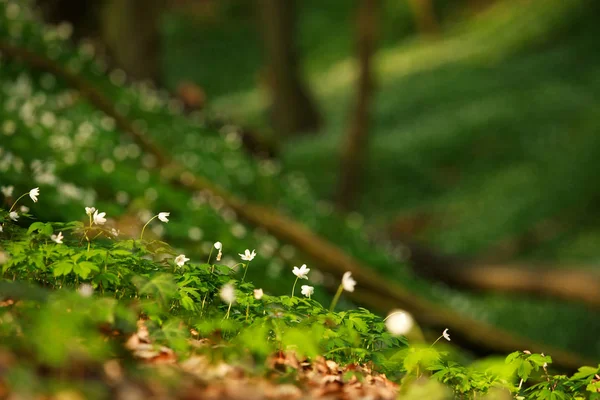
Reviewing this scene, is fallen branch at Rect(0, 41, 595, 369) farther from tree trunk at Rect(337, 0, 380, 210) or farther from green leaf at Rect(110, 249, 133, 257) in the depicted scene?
tree trunk at Rect(337, 0, 380, 210)

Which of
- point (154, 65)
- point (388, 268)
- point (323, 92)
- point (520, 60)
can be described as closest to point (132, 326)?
point (388, 268)

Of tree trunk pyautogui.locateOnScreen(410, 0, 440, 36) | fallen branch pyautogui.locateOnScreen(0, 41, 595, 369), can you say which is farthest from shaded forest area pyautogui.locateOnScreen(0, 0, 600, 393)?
tree trunk pyautogui.locateOnScreen(410, 0, 440, 36)

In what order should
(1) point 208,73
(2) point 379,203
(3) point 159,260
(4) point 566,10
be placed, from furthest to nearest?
(1) point 208,73 < (4) point 566,10 < (2) point 379,203 < (3) point 159,260

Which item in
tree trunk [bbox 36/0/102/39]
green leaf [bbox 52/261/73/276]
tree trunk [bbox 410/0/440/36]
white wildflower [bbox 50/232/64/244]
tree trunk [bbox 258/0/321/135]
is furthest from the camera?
tree trunk [bbox 410/0/440/36]

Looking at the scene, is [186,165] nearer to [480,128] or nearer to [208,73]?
[480,128]

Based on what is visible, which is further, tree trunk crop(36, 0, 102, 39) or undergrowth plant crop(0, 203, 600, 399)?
tree trunk crop(36, 0, 102, 39)

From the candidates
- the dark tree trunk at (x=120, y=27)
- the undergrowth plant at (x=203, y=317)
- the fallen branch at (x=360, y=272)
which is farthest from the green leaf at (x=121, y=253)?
the dark tree trunk at (x=120, y=27)

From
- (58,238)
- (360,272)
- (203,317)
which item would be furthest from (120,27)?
(203,317)
